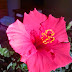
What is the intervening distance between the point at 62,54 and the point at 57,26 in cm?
8

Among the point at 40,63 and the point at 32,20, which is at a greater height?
the point at 32,20

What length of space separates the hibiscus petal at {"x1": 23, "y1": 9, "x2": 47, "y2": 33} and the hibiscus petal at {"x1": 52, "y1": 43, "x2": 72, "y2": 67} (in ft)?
0.23

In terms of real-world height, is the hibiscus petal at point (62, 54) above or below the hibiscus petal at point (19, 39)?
below

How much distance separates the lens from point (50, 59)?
0.28m

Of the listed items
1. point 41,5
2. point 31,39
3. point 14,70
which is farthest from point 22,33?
point 41,5

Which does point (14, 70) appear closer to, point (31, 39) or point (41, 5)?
point (31, 39)

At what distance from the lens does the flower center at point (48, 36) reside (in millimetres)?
323

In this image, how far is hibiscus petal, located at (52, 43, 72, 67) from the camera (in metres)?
0.28

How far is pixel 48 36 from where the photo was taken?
13.3 inches

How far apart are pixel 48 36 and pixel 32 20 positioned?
0.07 metres

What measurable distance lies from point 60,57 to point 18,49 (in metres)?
0.10

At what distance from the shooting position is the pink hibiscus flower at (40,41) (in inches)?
10.6

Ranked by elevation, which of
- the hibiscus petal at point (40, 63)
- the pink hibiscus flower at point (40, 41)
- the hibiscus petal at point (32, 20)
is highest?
the hibiscus petal at point (32, 20)

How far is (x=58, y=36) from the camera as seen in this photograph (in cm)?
33
